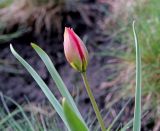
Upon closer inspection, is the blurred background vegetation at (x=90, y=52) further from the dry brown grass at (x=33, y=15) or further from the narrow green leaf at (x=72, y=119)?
the narrow green leaf at (x=72, y=119)

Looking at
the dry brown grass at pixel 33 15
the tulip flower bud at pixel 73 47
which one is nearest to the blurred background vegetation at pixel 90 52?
the dry brown grass at pixel 33 15

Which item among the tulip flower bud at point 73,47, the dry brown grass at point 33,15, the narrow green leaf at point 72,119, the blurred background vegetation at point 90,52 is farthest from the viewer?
the dry brown grass at point 33,15

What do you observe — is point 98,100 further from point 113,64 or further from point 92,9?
point 92,9

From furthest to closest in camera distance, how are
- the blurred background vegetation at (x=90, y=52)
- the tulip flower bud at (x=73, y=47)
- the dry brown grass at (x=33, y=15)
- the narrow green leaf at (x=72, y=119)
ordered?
1. the dry brown grass at (x=33, y=15)
2. the blurred background vegetation at (x=90, y=52)
3. the tulip flower bud at (x=73, y=47)
4. the narrow green leaf at (x=72, y=119)

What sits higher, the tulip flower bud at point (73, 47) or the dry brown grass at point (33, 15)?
the tulip flower bud at point (73, 47)

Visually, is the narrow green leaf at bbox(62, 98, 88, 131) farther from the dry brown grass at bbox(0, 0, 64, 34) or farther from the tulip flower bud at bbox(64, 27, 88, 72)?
the dry brown grass at bbox(0, 0, 64, 34)

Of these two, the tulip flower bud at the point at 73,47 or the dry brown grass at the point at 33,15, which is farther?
the dry brown grass at the point at 33,15

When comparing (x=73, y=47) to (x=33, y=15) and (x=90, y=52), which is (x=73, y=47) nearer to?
(x=90, y=52)
